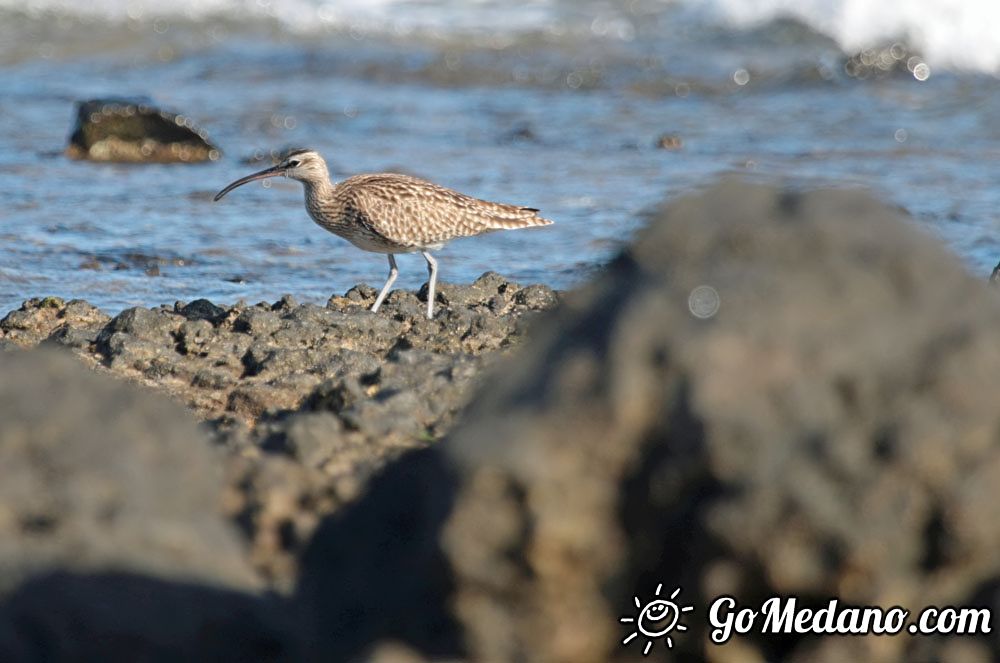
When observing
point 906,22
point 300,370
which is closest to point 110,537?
point 300,370

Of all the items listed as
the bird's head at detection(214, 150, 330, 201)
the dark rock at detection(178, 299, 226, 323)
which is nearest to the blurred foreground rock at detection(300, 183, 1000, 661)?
the dark rock at detection(178, 299, 226, 323)

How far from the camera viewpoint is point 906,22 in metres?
19.6

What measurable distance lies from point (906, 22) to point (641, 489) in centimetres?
1772

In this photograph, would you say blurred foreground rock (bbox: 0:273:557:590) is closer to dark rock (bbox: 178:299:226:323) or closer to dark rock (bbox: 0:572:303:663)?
dark rock (bbox: 178:299:226:323)

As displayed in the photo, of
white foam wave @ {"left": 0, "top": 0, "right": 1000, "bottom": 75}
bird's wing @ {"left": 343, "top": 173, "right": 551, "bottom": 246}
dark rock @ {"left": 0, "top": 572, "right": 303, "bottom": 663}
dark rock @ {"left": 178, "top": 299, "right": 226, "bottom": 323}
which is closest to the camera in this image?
dark rock @ {"left": 0, "top": 572, "right": 303, "bottom": 663}

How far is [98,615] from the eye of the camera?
10.7ft

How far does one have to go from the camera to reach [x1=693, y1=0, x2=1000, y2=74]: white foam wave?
1823cm

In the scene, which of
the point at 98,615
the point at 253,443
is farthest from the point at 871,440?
the point at 253,443

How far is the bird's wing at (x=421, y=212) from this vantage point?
8836 millimetres

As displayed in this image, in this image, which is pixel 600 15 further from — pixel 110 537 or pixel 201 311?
pixel 110 537

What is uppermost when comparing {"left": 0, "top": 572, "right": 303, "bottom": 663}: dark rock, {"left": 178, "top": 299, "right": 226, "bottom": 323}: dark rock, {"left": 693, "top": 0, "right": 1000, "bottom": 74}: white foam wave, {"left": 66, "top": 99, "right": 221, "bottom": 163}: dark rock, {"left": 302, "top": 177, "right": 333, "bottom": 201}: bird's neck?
{"left": 693, "top": 0, "right": 1000, "bottom": 74}: white foam wave

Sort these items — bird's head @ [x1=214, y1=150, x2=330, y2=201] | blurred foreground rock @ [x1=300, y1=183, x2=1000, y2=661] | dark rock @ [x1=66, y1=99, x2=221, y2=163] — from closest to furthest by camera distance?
blurred foreground rock @ [x1=300, y1=183, x2=1000, y2=661] < bird's head @ [x1=214, y1=150, x2=330, y2=201] < dark rock @ [x1=66, y1=99, x2=221, y2=163]

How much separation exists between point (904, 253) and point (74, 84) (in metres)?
15.5

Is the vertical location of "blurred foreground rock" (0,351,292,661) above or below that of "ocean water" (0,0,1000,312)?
below
